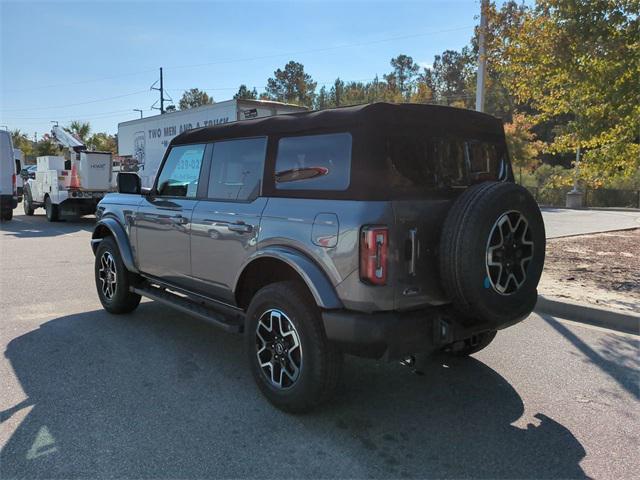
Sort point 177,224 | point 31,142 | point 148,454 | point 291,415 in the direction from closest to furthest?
point 148,454, point 291,415, point 177,224, point 31,142

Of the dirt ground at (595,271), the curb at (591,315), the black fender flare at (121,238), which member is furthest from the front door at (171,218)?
the dirt ground at (595,271)

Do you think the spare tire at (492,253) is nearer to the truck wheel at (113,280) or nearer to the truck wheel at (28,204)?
the truck wheel at (113,280)

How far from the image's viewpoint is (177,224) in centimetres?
458

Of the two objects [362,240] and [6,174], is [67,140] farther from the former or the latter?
[362,240]

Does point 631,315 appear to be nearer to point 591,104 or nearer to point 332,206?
point 591,104

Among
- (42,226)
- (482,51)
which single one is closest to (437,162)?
(482,51)

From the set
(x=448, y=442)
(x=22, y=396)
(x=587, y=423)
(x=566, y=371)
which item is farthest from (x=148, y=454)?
(x=566, y=371)

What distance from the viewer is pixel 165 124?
1738 centimetres

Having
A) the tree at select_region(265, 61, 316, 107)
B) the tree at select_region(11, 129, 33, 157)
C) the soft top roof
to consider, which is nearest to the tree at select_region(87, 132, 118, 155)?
the tree at select_region(11, 129, 33, 157)

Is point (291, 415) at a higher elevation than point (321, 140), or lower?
lower

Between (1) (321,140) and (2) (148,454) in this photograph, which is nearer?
(2) (148,454)

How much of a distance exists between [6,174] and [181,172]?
13.7 metres

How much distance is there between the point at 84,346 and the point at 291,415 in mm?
2400

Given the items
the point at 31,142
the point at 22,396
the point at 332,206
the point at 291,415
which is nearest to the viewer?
the point at 332,206
